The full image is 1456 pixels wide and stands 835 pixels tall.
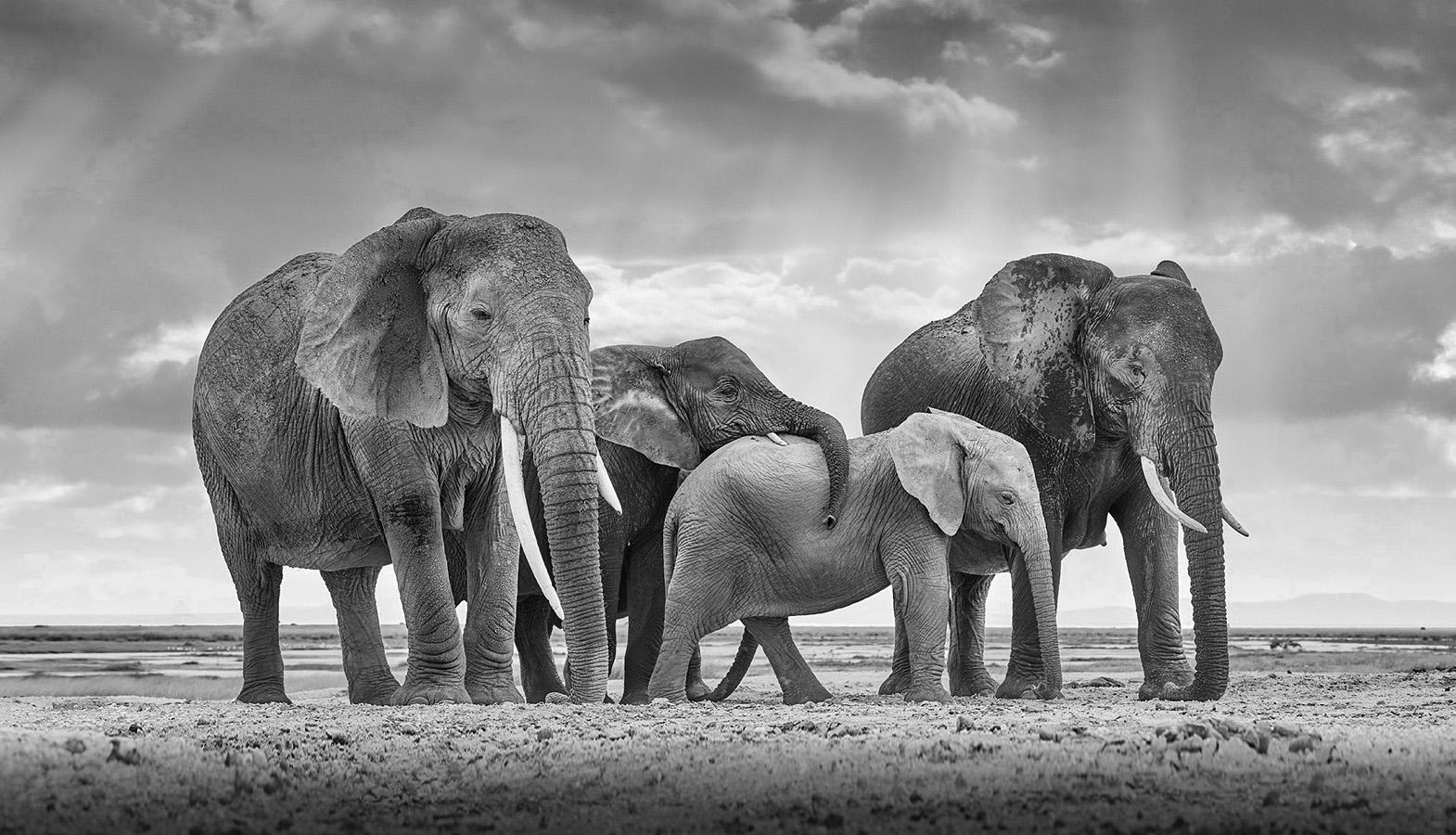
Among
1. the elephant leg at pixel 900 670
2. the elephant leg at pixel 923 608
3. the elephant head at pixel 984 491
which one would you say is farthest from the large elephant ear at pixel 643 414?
the elephant leg at pixel 923 608

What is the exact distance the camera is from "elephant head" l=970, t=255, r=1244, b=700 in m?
13.9

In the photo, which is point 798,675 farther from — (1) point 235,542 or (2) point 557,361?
(1) point 235,542

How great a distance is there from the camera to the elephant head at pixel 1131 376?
13.9 metres

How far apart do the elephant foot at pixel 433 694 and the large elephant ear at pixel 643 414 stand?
3.69 m

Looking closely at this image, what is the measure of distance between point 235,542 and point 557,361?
5535mm

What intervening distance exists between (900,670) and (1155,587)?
102 inches

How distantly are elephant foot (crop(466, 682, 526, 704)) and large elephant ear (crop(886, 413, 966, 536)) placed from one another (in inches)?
147

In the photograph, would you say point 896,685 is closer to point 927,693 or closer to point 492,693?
point 927,693

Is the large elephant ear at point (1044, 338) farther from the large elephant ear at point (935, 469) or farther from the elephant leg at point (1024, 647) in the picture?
the large elephant ear at point (935, 469)

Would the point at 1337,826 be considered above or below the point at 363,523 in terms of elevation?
below

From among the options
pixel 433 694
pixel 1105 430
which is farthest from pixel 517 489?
pixel 1105 430

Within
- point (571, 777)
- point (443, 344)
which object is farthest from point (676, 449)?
point (571, 777)

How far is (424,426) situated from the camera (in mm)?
12391

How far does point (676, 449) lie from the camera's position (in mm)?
15664
